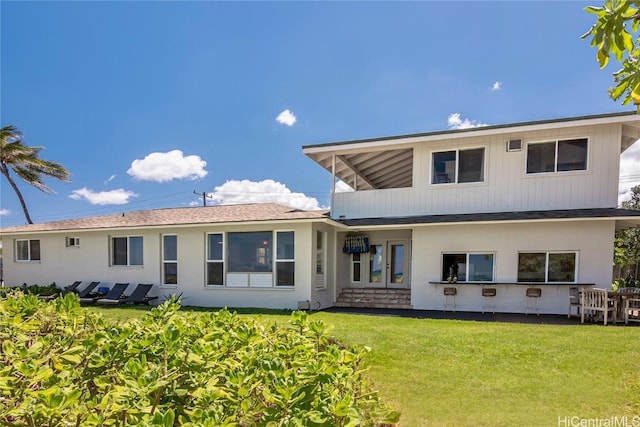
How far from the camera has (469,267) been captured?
11.7 metres

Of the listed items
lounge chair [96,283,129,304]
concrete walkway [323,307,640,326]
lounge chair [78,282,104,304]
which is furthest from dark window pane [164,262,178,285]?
concrete walkway [323,307,640,326]

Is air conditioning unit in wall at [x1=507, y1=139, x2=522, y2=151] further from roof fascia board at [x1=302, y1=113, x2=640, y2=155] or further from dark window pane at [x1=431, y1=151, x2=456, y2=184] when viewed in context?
dark window pane at [x1=431, y1=151, x2=456, y2=184]

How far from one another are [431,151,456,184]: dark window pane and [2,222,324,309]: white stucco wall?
459 centimetres

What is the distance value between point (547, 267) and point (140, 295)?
14.4 meters

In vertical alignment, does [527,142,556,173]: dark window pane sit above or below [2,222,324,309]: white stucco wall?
above

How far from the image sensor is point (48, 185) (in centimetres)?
2594

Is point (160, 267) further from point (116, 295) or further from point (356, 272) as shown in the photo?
point (356, 272)

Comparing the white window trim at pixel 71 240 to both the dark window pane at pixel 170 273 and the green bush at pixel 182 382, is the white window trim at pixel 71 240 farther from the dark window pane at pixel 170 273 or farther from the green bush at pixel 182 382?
the green bush at pixel 182 382

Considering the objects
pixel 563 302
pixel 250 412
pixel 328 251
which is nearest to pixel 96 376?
pixel 250 412

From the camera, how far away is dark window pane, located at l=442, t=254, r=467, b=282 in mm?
11805

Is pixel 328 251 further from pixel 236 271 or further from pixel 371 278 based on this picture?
pixel 236 271

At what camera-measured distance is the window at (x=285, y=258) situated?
12.3 meters

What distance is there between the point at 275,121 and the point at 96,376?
16212 mm

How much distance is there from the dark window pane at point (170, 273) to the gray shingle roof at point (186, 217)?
1.74 metres
